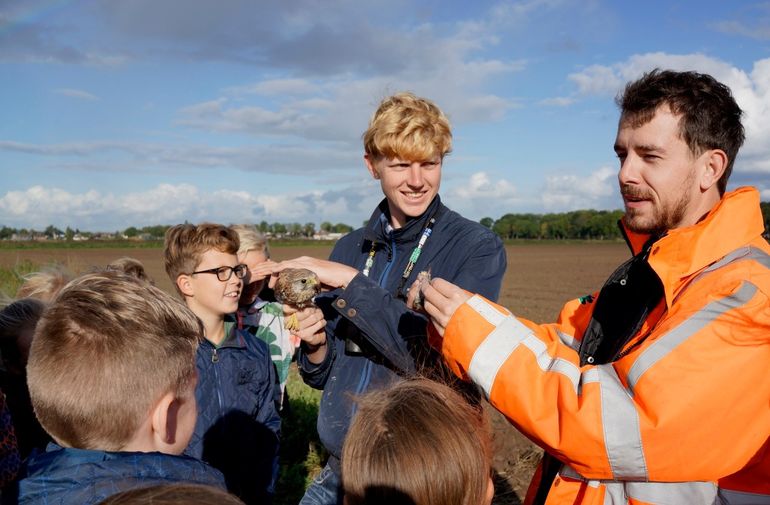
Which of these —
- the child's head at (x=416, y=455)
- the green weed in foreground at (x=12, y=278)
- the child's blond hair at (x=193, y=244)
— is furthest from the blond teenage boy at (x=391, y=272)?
the green weed in foreground at (x=12, y=278)

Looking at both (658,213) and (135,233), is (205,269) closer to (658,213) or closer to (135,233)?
(658,213)

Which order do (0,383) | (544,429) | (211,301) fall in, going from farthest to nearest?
1. (211,301)
2. (0,383)
3. (544,429)

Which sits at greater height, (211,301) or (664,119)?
(664,119)

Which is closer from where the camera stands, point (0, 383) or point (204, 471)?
point (204, 471)

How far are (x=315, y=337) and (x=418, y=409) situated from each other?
4.51 ft

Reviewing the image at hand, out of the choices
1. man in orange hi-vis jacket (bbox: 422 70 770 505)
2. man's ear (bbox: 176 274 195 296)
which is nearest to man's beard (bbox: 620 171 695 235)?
man in orange hi-vis jacket (bbox: 422 70 770 505)

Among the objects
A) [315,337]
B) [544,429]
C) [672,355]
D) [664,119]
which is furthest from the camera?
[315,337]

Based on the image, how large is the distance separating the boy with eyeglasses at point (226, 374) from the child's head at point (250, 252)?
57 centimetres

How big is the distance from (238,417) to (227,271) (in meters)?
1.04

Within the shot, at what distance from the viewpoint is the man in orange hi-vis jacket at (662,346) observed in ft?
5.52

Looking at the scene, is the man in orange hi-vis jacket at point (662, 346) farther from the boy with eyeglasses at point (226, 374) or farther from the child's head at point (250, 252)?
the child's head at point (250, 252)

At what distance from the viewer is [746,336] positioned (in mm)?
1703

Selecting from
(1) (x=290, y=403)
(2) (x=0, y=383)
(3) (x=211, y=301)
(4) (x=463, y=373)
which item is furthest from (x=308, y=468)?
(4) (x=463, y=373)

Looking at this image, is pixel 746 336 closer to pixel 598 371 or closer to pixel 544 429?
pixel 598 371
